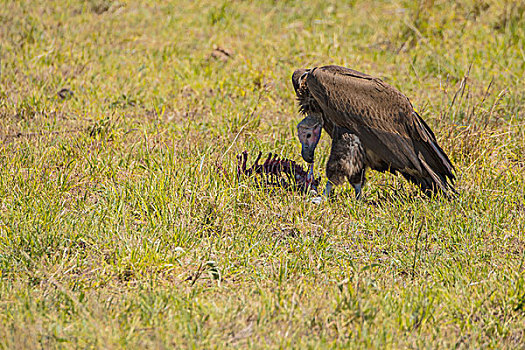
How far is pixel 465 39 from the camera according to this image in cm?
717

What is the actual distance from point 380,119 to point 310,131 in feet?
1.69

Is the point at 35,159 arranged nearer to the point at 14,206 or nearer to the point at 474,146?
the point at 14,206

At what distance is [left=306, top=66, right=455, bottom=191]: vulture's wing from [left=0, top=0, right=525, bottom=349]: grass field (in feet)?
1.00

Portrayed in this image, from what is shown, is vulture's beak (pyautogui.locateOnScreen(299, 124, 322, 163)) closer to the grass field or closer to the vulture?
the vulture

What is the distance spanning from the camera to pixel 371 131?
164 inches

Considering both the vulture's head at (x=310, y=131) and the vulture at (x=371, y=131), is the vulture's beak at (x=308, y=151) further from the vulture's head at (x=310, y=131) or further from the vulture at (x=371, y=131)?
the vulture at (x=371, y=131)

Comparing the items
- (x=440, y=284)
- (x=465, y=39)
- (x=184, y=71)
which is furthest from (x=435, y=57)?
(x=440, y=284)

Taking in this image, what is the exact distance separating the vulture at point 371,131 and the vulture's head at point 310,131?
0.03 m

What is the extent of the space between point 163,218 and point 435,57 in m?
4.30

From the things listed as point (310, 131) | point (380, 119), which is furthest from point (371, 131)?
point (310, 131)

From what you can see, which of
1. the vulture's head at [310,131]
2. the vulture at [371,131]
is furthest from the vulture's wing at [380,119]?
the vulture's head at [310,131]

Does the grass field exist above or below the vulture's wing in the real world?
below

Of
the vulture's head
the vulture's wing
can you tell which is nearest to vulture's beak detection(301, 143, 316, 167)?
the vulture's head

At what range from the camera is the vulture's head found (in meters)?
4.31
